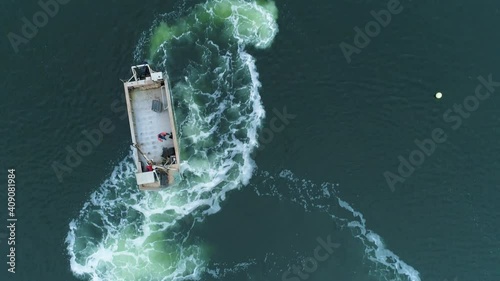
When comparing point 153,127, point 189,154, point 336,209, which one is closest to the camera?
point 153,127

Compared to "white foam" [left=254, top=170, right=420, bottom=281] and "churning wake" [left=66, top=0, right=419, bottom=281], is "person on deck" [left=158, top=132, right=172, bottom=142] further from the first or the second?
"white foam" [left=254, top=170, right=420, bottom=281]

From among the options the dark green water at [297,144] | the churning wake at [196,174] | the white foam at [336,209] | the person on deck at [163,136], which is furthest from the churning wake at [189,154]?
the white foam at [336,209]

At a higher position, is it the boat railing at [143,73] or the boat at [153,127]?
the boat railing at [143,73]

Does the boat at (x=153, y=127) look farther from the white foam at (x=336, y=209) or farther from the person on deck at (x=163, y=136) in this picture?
the white foam at (x=336, y=209)

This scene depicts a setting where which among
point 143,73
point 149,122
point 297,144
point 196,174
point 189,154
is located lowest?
point 196,174

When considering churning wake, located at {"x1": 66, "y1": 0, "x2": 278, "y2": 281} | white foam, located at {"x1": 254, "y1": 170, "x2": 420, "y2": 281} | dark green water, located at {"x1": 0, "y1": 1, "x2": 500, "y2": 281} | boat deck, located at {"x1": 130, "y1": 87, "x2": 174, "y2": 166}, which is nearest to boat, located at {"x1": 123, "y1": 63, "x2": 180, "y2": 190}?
boat deck, located at {"x1": 130, "y1": 87, "x2": 174, "y2": 166}

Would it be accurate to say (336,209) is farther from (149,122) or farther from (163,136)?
(149,122)

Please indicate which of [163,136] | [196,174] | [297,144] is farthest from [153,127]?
[297,144]
